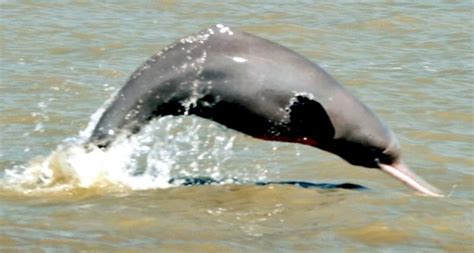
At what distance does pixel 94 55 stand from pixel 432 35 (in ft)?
13.6

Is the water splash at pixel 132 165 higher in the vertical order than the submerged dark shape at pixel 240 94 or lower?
lower

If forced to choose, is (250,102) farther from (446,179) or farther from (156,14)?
(156,14)

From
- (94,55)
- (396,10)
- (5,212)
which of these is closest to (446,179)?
(5,212)

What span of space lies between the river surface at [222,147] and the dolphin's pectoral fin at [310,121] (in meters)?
0.40

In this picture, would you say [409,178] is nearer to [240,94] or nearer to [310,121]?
[310,121]

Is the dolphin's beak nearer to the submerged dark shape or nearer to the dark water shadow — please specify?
the submerged dark shape

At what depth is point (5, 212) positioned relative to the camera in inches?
368

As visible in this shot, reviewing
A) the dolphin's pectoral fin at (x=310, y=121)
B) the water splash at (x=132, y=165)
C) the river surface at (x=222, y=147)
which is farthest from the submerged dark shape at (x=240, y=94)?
the river surface at (x=222, y=147)

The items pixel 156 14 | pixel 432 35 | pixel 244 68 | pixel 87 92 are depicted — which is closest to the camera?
pixel 244 68

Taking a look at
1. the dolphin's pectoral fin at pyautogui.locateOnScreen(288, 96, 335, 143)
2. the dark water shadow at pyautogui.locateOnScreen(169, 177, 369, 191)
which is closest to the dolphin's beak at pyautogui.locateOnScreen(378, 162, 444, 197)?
the dark water shadow at pyautogui.locateOnScreen(169, 177, 369, 191)

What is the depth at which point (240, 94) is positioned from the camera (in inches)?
392

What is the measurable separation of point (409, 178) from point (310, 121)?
2.88ft

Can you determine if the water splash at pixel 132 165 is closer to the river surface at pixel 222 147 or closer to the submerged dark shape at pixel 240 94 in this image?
the river surface at pixel 222 147

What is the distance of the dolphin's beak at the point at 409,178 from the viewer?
33.3 ft
